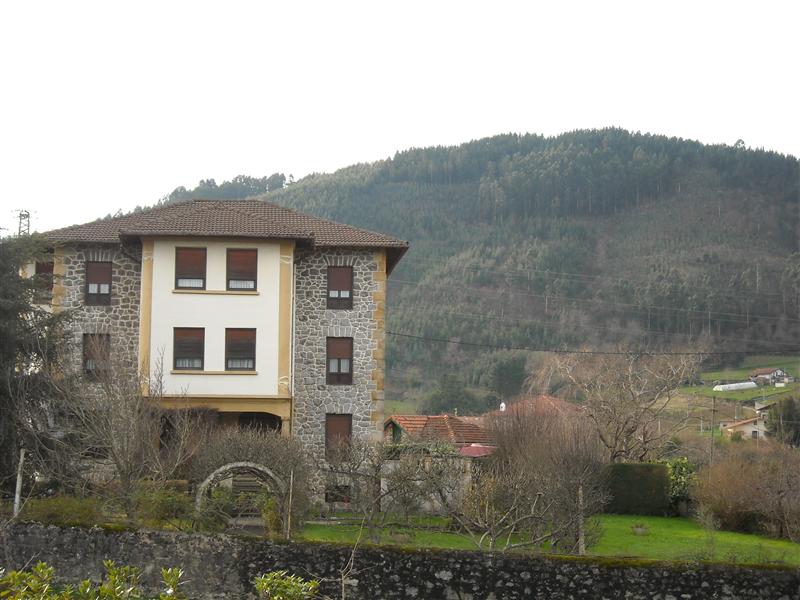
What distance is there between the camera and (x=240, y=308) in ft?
91.6

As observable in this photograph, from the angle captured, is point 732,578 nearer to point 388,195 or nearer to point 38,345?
point 38,345

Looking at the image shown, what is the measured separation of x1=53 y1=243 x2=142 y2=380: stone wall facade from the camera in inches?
1138

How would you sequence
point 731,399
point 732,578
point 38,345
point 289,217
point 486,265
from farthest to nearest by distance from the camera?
point 486,265, point 731,399, point 289,217, point 38,345, point 732,578

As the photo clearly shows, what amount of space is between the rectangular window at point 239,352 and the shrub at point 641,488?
1140cm

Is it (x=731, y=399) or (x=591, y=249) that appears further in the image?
(x=591, y=249)

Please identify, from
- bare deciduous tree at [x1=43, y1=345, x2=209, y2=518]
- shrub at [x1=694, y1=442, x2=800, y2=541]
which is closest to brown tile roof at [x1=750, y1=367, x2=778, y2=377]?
shrub at [x1=694, y1=442, x2=800, y2=541]

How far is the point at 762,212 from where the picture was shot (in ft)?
396

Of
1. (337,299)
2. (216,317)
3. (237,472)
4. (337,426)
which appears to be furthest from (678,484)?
(237,472)

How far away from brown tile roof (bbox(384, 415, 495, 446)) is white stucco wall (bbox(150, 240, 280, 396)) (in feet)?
16.3

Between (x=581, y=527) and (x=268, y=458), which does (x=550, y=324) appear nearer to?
(x=268, y=458)

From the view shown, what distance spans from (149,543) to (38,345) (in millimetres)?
A: 9294

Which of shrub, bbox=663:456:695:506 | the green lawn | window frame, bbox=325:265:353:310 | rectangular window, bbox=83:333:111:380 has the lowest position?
the green lawn

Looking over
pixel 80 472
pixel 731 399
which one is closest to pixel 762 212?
pixel 731 399

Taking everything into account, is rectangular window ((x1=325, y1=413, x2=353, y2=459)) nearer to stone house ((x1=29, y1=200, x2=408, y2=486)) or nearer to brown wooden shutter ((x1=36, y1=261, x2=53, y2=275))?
stone house ((x1=29, y1=200, x2=408, y2=486))
